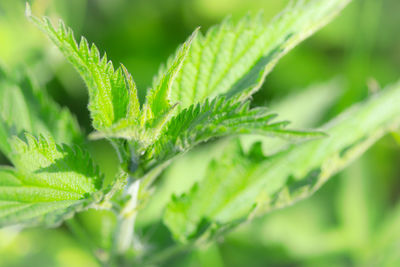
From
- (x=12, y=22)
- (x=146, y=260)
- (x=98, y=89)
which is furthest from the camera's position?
(x=12, y=22)

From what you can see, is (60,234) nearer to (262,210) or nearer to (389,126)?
(262,210)

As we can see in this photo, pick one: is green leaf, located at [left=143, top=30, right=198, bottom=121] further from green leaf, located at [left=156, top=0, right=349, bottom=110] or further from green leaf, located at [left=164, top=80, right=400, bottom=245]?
A: green leaf, located at [left=164, top=80, right=400, bottom=245]

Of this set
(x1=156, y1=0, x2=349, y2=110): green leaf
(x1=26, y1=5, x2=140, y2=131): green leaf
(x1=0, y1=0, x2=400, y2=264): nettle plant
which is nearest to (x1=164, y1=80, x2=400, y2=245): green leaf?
(x1=0, y1=0, x2=400, y2=264): nettle plant

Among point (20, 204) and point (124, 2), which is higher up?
point (124, 2)

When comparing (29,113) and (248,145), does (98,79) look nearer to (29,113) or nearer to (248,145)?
(29,113)

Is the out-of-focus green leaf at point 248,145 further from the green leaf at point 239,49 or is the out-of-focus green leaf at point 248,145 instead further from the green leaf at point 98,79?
the green leaf at point 98,79

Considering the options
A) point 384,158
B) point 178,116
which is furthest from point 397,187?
point 178,116
